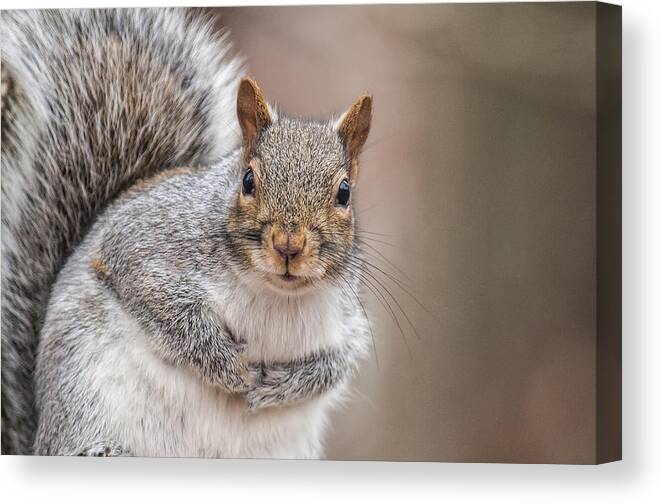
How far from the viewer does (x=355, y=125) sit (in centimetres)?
223

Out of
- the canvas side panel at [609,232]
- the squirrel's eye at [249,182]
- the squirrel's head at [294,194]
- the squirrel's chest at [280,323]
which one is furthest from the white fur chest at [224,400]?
the canvas side panel at [609,232]

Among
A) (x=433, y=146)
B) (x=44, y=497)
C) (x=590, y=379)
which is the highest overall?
(x=433, y=146)

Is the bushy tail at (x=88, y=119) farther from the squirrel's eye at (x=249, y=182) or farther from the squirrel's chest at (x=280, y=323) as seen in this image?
the squirrel's chest at (x=280, y=323)

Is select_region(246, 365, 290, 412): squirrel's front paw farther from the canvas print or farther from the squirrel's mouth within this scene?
the squirrel's mouth

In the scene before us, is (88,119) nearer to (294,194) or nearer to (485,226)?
(294,194)

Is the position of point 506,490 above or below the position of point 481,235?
below

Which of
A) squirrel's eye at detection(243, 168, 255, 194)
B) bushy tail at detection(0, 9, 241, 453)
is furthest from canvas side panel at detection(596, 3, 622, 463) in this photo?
bushy tail at detection(0, 9, 241, 453)

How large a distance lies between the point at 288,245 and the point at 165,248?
0.42 m

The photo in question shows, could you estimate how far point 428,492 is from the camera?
2.49 m

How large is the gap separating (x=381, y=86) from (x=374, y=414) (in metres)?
0.82

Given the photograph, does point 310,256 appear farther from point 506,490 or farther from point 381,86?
point 506,490

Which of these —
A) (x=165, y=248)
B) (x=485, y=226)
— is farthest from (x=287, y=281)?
(x=485, y=226)

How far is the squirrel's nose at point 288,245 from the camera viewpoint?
209 cm

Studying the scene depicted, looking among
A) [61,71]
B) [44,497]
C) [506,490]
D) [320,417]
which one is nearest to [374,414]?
[320,417]
